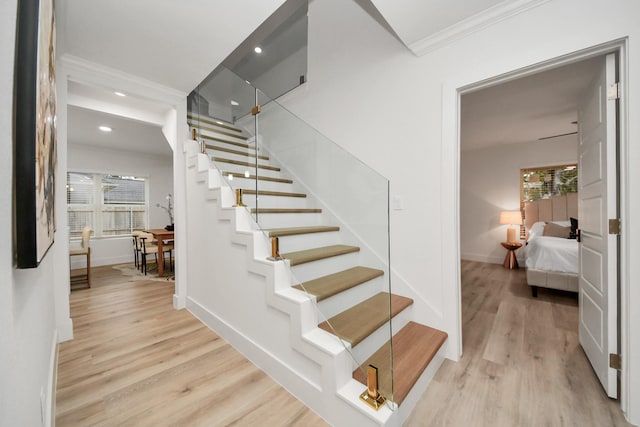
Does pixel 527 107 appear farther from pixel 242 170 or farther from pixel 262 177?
A: pixel 242 170

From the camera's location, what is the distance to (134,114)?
315cm

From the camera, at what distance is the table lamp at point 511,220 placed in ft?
16.9

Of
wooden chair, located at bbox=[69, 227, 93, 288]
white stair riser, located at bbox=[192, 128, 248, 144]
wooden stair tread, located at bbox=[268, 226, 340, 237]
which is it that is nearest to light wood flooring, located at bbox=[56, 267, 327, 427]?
wooden stair tread, located at bbox=[268, 226, 340, 237]

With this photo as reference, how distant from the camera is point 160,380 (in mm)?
1763

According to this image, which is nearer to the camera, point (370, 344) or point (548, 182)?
point (370, 344)

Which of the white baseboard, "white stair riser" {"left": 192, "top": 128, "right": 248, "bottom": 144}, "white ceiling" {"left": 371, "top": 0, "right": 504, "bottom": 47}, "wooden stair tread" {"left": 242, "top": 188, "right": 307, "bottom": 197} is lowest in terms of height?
the white baseboard

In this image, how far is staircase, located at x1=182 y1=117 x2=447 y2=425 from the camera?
1.41 m

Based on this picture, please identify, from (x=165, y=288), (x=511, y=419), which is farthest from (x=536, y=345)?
(x=165, y=288)

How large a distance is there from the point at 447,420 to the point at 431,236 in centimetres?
122

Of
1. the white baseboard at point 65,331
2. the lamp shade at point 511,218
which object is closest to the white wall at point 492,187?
the lamp shade at point 511,218

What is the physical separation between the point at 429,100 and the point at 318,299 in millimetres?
1830

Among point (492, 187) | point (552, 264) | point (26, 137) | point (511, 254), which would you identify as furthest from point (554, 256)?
point (26, 137)

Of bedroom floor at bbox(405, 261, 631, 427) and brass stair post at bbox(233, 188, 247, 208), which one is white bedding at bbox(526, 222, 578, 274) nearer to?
bedroom floor at bbox(405, 261, 631, 427)

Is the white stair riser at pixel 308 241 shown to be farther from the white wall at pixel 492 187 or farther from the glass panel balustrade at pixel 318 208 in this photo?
the white wall at pixel 492 187
